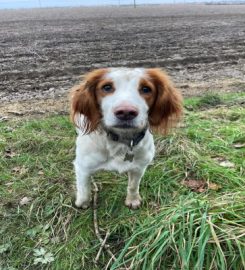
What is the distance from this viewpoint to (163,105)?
2988 millimetres

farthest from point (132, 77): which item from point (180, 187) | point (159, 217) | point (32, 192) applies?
point (32, 192)

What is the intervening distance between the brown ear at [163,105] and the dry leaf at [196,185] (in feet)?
2.67

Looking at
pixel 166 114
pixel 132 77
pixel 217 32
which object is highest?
pixel 132 77

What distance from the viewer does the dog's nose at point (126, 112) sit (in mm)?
2500

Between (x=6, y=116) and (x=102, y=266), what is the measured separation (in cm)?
327

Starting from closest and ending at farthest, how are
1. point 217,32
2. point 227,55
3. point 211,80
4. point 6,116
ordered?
1. point 6,116
2. point 211,80
3. point 227,55
4. point 217,32

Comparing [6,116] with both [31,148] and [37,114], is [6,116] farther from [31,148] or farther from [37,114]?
[31,148]

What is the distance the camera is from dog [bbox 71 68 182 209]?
266 centimetres

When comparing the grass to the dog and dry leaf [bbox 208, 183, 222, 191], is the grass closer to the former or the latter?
dry leaf [bbox 208, 183, 222, 191]

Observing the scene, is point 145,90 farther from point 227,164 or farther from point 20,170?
point 20,170

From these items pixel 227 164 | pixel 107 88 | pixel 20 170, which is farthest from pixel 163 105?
pixel 20 170

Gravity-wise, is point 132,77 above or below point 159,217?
above

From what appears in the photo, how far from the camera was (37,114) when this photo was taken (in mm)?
5805

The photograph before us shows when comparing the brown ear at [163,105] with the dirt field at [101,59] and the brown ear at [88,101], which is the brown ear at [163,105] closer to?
the brown ear at [88,101]
